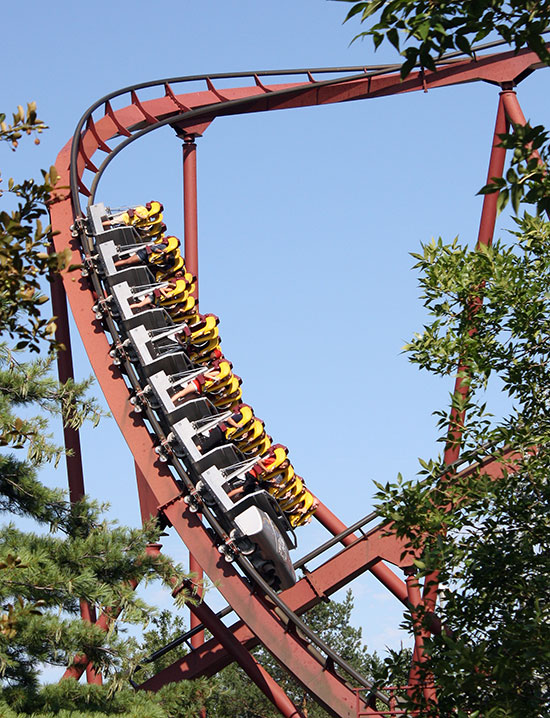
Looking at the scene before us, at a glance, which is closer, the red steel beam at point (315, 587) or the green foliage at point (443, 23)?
the green foliage at point (443, 23)

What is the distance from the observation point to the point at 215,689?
29.9 feet

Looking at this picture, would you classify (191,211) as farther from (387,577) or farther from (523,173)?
(523,173)

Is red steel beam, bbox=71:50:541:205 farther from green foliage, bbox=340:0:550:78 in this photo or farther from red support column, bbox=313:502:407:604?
green foliage, bbox=340:0:550:78

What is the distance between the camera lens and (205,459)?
10375 millimetres

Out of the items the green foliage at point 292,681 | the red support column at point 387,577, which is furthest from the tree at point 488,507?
the green foliage at point 292,681

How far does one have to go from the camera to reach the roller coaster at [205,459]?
1021cm

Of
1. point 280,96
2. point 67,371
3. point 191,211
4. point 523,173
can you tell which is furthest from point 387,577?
point 523,173

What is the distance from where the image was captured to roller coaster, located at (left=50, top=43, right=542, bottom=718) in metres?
10.2

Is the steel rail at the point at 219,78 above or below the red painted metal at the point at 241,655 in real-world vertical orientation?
above

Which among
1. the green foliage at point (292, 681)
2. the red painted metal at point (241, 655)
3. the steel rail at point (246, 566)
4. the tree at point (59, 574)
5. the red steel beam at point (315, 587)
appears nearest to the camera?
the tree at point (59, 574)

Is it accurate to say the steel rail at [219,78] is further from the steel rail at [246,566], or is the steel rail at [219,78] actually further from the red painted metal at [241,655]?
the red painted metal at [241,655]

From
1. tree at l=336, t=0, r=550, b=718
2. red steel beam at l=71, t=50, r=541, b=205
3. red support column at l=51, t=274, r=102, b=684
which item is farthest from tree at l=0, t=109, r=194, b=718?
red steel beam at l=71, t=50, r=541, b=205

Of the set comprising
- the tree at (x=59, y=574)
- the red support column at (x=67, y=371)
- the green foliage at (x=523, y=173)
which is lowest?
the green foliage at (x=523, y=173)

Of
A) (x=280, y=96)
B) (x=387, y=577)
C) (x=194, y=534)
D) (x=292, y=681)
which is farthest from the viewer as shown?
(x=292, y=681)
